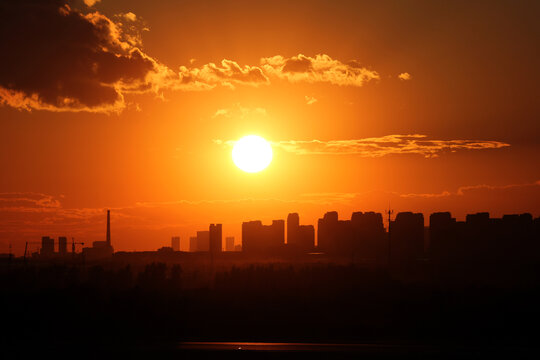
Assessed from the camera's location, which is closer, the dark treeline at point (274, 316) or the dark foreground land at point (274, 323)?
the dark foreground land at point (274, 323)

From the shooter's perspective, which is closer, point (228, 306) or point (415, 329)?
point (415, 329)

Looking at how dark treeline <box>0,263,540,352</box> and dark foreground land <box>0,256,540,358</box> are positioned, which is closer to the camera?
dark foreground land <box>0,256,540,358</box>

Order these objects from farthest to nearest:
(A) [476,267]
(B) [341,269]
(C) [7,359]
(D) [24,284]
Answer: (A) [476,267]
(B) [341,269]
(D) [24,284]
(C) [7,359]

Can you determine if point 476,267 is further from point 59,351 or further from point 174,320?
point 59,351

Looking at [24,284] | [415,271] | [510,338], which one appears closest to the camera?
[510,338]

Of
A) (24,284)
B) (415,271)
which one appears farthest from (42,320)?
(415,271)

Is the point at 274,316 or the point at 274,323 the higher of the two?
the point at 274,316

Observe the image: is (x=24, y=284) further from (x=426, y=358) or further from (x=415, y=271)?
(x=415, y=271)

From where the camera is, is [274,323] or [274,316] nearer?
[274,323]

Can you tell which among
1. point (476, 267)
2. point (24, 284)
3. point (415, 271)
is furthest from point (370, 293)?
point (476, 267)
